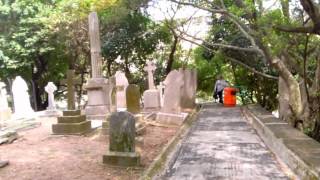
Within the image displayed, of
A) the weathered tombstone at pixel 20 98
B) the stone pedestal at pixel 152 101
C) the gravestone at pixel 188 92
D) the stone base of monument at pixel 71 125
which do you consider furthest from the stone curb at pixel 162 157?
the weathered tombstone at pixel 20 98

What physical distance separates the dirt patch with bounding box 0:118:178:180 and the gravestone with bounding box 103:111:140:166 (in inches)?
7.2

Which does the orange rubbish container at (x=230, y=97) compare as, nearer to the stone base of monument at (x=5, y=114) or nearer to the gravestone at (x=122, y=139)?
the stone base of monument at (x=5, y=114)

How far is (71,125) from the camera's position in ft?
34.0

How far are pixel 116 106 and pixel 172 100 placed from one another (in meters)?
2.06

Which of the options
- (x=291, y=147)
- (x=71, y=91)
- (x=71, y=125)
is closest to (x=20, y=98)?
(x=71, y=91)

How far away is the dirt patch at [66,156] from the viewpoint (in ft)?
21.2

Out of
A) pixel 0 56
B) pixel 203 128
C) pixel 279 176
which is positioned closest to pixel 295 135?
pixel 279 176

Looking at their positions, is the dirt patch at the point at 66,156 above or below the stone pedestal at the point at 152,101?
below

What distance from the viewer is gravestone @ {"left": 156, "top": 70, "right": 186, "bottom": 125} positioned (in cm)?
1178

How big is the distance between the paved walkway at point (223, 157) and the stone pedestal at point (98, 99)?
412 centimetres

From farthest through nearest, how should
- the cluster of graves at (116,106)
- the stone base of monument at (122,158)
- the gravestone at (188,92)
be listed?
1. the gravestone at (188,92)
2. the cluster of graves at (116,106)
3. the stone base of monument at (122,158)

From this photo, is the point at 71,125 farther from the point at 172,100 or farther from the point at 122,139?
the point at 122,139

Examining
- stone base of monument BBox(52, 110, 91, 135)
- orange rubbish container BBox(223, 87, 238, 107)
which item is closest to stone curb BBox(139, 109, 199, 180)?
stone base of monument BBox(52, 110, 91, 135)

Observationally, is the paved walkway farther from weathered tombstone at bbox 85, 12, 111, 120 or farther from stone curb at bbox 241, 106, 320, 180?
weathered tombstone at bbox 85, 12, 111, 120
